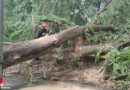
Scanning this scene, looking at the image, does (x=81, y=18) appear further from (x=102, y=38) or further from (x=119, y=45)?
(x=119, y=45)

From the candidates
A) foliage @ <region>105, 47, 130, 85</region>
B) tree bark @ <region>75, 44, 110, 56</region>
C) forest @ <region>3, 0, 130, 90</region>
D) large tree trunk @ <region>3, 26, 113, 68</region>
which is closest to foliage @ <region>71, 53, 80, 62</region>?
forest @ <region>3, 0, 130, 90</region>

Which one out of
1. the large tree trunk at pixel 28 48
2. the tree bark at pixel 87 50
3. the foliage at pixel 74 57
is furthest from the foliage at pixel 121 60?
the foliage at pixel 74 57

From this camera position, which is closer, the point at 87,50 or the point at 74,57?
the point at 87,50

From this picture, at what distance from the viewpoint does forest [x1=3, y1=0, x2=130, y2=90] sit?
551 centimetres

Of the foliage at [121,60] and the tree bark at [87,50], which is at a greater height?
the tree bark at [87,50]

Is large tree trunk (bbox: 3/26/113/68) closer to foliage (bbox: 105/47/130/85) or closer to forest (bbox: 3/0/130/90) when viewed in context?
forest (bbox: 3/0/130/90)

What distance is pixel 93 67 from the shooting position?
7.87 metres

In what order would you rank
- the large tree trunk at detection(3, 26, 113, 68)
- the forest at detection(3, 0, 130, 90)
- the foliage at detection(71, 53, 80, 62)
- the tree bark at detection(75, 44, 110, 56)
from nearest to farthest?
1. the large tree trunk at detection(3, 26, 113, 68)
2. the forest at detection(3, 0, 130, 90)
3. the tree bark at detection(75, 44, 110, 56)
4. the foliage at detection(71, 53, 80, 62)

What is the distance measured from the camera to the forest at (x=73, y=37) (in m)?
5.51

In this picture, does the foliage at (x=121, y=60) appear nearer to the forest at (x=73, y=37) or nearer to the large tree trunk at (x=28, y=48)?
the forest at (x=73, y=37)

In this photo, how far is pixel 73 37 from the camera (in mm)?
7395

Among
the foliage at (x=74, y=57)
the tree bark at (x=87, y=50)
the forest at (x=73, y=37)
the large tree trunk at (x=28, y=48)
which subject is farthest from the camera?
the foliage at (x=74, y=57)

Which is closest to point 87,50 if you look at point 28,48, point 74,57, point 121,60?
point 74,57

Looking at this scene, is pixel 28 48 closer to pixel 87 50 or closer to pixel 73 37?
pixel 73 37
